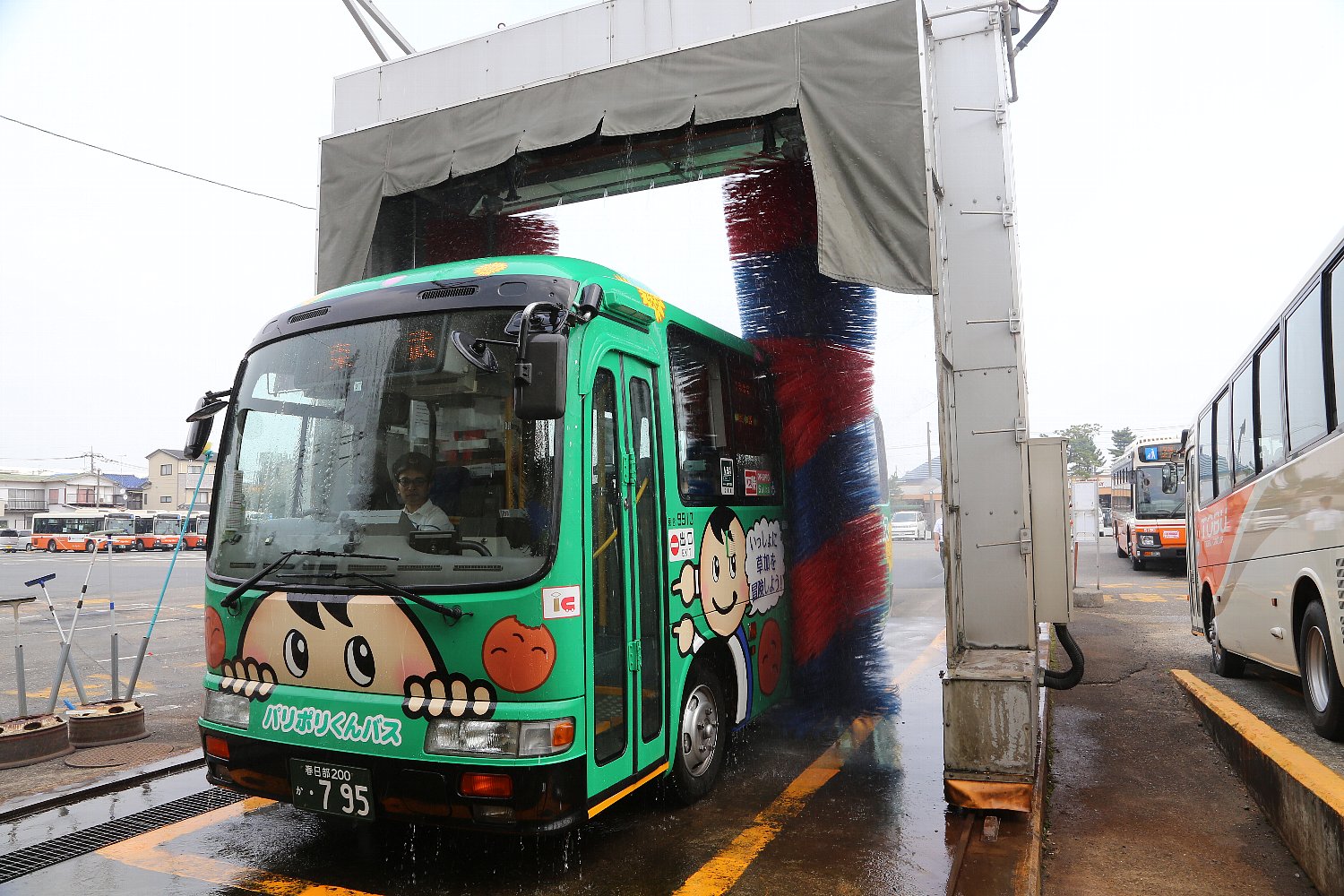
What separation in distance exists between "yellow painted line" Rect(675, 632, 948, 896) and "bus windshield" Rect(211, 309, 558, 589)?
165cm

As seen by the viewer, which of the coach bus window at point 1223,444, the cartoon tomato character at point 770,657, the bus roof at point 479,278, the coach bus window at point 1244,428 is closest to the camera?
the bus roof at point 479,278

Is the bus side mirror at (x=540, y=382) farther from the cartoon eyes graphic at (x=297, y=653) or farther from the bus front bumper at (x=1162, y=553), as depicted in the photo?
the bus front bumper at (x=1162, y=553)

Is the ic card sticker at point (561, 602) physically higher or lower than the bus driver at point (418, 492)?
lower

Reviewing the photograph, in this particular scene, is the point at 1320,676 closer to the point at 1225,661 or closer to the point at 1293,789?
the point at 1293,789

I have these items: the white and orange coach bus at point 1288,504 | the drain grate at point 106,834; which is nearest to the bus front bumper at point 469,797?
the drain grate at point 106,834

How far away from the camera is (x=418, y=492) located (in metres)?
3.79

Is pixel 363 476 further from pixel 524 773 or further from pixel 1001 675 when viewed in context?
pixel 1001 675

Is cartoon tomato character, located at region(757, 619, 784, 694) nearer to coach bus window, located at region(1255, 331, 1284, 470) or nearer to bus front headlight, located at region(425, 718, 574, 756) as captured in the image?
bus front headlight, located at region(425, 718, 574, 756)

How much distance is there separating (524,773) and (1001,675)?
2496 millimetres

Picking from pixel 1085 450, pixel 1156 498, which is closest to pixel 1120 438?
pixel 1085 450

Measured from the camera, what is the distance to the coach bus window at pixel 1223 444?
27.7ft

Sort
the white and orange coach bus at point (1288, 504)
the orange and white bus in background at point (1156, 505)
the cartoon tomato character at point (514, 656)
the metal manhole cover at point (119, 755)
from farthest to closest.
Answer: the orange and white bus in background at point (1156, 505) → the metal manhole cover at point (119, 755) → the white and orange coach bus at point (1288, 504) → the cartoon tomato character at point (514, 656)

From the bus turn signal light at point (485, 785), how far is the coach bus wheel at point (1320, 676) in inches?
193

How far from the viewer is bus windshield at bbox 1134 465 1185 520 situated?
909 inches
